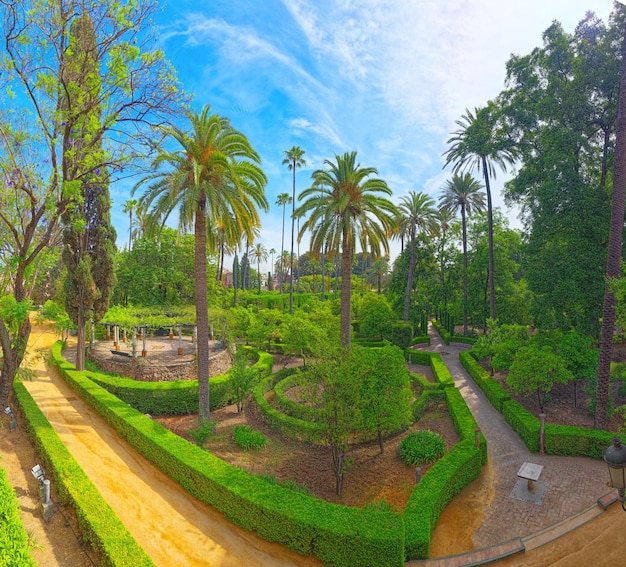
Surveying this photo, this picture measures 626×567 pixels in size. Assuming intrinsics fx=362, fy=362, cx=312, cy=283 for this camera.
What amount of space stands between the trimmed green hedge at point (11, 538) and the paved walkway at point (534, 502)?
7.91 meters

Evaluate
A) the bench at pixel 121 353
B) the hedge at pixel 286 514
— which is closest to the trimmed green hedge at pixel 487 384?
the hedge at pixel 286 514

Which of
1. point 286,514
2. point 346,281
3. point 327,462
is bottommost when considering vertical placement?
point 327,462

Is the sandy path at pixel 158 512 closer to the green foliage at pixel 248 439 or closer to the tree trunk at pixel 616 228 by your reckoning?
the green foliage at pixel 248 439

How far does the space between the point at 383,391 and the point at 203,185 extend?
1110 centimetres

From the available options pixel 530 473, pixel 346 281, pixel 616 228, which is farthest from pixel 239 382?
pixel 616 228

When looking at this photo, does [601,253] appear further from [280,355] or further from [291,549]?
[280,355]

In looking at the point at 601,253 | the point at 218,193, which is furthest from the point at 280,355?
the point at 601,253

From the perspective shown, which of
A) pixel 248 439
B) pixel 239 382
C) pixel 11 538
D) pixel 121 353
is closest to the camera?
pixel 11 538

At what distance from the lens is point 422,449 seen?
44.9 ft

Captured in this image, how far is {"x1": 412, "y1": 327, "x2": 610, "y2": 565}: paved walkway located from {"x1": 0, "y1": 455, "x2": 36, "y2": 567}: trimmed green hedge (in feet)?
25.9

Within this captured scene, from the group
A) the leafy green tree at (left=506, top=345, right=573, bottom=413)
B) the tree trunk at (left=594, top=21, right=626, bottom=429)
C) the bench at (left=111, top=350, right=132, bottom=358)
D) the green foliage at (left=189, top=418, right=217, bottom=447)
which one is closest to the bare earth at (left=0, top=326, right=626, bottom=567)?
the green foliage at (left=189, top=418, right=217, bottom=447)

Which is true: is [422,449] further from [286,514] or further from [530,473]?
[286,514]

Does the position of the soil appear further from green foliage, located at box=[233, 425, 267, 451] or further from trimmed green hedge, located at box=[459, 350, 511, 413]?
trimmed green hedge, located at box=[459, 350, 511, 413]

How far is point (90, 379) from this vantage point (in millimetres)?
19531
